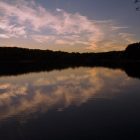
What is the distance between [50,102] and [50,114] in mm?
5453

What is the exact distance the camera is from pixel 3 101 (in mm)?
26953

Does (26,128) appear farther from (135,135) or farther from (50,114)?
(135,135)

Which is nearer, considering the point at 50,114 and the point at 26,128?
the point at 26,128

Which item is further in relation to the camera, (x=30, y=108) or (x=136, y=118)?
(x=30, y=108)

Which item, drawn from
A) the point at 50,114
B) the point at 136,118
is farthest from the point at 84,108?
the point at 136,118

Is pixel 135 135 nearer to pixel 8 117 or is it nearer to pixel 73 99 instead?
pixel 8 117

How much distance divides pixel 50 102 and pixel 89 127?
9.56 m

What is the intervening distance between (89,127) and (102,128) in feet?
2.40

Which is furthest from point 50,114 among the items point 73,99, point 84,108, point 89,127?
point 73,99

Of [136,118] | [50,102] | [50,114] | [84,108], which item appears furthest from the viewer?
[50,102]

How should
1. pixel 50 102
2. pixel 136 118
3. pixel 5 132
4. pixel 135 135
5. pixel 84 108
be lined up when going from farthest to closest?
pixel 50 102, pixel 84 108, pixel 136 118, pixel 5 132, pixel 135 135

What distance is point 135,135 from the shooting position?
14.9 metres

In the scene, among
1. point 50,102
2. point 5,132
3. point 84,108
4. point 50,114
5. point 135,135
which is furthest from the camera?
point 50,102

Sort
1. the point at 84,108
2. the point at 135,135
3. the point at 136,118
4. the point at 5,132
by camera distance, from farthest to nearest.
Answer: the point at 84,108 < the point at 136,118 < the point at 5,132 < the point at 135,135
